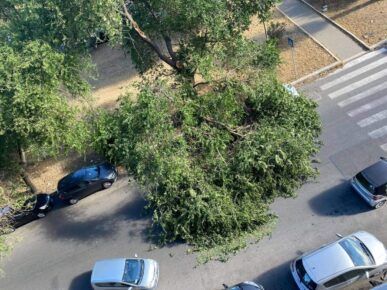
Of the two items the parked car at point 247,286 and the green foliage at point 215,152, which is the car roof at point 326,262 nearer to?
the parked car at point 247,286

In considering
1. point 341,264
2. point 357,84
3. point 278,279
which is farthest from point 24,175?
point 357,84

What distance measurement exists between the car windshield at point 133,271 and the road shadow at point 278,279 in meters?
4.29

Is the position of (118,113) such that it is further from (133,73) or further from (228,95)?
(133,73)

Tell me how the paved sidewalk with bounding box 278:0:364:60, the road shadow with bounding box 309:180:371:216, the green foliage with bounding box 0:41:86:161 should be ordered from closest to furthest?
the road shadow with bounding box 309:180:371:216 → the green foliage with bounding box 0:41:86:161 → the paved sidewalk with bounding box 278:0:364:60

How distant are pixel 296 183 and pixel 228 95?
15.6 feet

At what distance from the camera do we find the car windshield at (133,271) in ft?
53.2

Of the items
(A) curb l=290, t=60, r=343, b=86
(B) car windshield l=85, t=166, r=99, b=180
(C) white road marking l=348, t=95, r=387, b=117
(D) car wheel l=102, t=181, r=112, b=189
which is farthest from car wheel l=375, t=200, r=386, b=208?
(B) car windshield l=85, t=166, r=99, b=180

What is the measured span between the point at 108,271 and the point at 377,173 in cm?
1099

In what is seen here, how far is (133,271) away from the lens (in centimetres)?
1647

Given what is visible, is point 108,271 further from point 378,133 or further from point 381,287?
point 378,133

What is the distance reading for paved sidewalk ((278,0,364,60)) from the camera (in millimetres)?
25031

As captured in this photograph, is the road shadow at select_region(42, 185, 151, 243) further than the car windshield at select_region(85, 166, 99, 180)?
No

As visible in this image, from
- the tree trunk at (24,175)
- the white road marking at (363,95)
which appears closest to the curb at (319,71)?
the white road marking at (363,95)

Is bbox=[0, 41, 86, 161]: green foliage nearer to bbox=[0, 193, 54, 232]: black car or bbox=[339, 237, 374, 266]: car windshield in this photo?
bbox=[0, 193, 54, 232]: black car
